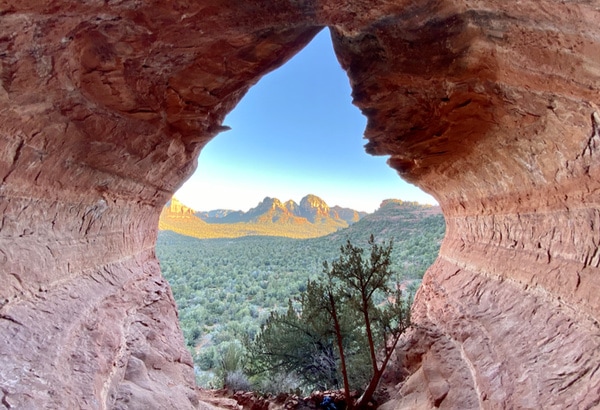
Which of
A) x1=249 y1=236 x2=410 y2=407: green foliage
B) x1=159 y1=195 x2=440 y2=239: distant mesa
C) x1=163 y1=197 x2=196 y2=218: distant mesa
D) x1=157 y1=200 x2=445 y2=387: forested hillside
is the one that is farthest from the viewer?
x1=163 y1=197 x2=196 y2=218: distant mesa

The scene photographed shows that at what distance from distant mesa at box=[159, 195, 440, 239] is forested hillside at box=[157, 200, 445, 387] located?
991 centimetres

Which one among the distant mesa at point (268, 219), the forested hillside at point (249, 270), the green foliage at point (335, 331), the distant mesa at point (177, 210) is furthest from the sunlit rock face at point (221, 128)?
the distant mesa at point (177, 210)

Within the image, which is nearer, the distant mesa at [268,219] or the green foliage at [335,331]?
the green foliage at [335,331]

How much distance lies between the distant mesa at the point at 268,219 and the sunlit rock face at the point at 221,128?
42.5m

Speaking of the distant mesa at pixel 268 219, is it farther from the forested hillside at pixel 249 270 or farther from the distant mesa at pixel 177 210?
the forested hillside at pixel 249 270

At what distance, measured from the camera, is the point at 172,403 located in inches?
192

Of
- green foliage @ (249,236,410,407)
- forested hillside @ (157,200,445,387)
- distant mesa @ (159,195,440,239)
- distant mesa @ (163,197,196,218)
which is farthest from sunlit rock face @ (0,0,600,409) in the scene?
distant mesa @ (163,197,196,218)

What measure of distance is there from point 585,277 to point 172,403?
6.16 metres

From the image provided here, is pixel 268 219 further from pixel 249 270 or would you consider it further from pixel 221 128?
pixel 221 128

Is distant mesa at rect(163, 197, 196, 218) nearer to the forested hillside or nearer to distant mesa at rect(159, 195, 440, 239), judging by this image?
distant mesa at rect(159, 195, 440, 239)

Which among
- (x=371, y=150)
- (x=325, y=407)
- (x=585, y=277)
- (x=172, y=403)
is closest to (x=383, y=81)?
(x=371, y=150)

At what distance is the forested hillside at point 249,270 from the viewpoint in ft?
56.9

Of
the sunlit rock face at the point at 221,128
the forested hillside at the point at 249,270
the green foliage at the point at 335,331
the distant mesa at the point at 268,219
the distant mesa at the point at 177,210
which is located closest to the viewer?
the sunlit rock face at the point at 221,128

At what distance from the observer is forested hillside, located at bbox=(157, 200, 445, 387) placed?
17.3m
